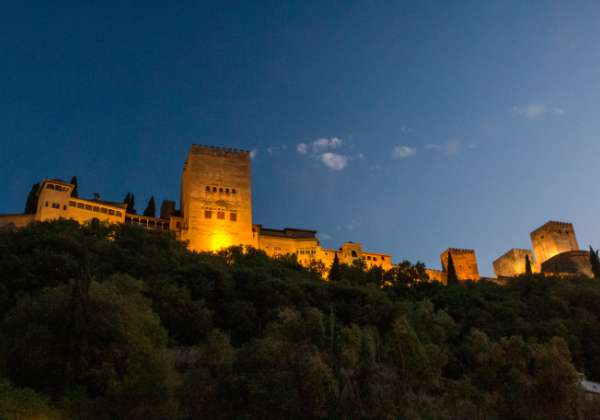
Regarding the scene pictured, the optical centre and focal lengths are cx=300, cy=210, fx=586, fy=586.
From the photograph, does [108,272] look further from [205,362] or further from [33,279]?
[205,362]

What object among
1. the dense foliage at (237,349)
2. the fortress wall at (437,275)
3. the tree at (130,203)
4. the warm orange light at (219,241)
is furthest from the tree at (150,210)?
the fortress wall at (437,275)

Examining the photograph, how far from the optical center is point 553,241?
89.7m

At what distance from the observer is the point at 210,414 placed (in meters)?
23.6

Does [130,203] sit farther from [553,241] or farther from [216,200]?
[553,241]

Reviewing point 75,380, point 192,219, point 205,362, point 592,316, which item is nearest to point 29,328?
point 75,380

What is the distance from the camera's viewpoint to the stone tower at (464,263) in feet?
270

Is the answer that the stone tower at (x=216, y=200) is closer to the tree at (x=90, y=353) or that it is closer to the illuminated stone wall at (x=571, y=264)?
the tree at (x=90, y=353)

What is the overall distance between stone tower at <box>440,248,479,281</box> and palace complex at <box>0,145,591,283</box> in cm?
697

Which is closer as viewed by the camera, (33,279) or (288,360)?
(288,360)

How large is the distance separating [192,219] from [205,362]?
127ft

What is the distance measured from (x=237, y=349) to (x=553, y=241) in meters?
73.0

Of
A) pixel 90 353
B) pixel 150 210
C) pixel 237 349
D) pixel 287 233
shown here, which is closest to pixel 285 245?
pixel 287 233

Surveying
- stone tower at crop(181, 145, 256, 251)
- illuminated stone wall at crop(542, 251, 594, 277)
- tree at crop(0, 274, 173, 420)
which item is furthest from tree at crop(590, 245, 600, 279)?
tree at crop(0, 274, 173, 420)

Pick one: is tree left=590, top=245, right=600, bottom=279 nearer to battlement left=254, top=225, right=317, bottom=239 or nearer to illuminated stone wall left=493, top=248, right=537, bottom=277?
illuminated stone wall left=493, top=248, right=537, bottom=277
